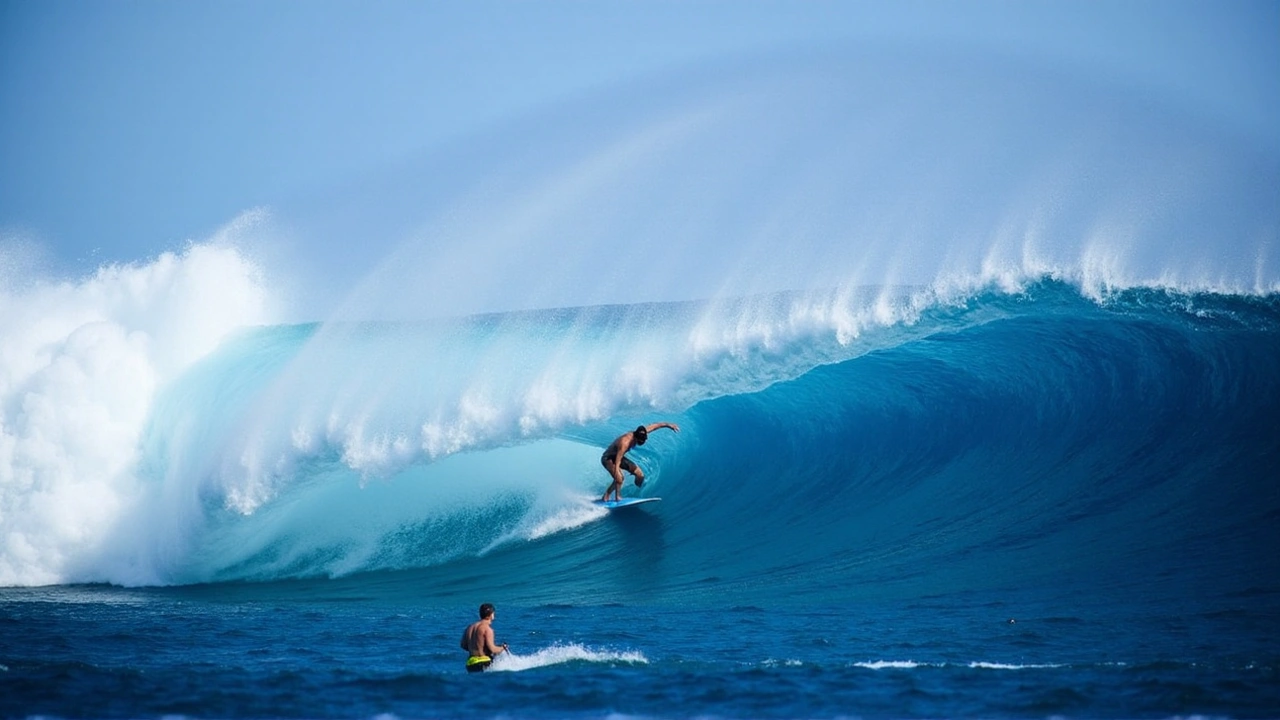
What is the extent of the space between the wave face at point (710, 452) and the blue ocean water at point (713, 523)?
0.14 feet

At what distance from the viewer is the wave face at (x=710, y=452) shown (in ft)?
33.7

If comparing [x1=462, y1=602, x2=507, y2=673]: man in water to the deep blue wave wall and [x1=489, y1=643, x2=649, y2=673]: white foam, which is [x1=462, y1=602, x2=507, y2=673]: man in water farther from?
the deep blue wave wall

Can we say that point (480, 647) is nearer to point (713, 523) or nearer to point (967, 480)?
point (713, 523)

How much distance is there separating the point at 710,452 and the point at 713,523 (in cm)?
207

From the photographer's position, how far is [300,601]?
32.6ft

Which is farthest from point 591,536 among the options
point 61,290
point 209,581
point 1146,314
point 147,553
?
point 61,290

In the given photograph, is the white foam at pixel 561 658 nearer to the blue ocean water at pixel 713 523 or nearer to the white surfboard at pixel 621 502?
the blue ocean water at pixel 713 523

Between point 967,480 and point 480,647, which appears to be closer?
point 480,647

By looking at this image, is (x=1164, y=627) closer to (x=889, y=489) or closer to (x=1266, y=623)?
(x=1266, y=623)

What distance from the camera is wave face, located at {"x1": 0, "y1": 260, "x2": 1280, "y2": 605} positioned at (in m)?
10.3

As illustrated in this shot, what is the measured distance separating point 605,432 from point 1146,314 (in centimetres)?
710

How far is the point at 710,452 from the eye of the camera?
13.7m

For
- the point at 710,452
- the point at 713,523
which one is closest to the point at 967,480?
the point at 713,523

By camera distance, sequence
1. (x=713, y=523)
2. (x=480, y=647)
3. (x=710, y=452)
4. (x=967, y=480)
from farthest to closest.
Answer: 1. (x=710, y=452)
2. (x=713, y=523)
3. (x=967, y=480)
4. (x=480, y=647)
